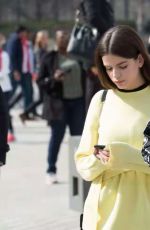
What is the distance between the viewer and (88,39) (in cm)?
677

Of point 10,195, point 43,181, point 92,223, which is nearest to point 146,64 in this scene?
point 92,223

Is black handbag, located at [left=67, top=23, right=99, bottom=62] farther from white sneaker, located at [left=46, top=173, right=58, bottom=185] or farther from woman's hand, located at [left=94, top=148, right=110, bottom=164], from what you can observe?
woman's hand, located at [left=94, top=148, right=110, bottom=164]

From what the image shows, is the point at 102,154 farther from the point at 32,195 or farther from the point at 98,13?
the point at 32,195

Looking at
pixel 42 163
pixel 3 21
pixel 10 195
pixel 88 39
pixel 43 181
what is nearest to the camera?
pixel 88 39

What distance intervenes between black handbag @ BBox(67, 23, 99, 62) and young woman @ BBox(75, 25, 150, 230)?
10.8ft

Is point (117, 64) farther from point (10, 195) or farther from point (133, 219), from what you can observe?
point (10, 195)

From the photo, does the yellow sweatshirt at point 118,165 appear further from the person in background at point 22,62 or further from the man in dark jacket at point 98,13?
the person in background at point 22,62

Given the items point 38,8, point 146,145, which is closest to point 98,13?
point 146,145

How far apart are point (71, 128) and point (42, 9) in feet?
155

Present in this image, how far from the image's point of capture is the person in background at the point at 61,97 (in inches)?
291

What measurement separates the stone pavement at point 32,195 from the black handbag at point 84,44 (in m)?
1.39

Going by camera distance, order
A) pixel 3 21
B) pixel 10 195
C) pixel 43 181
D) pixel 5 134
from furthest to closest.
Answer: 1. pixel 3 21
2. pixel 43 181
3. pixel 10 195
4. pixel 5 134

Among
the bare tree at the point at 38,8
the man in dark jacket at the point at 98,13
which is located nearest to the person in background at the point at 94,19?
the man in dark jacket at the point at 98,13

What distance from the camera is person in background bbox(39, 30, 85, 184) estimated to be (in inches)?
291
